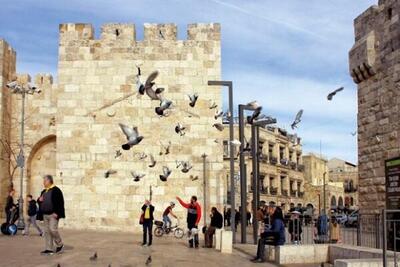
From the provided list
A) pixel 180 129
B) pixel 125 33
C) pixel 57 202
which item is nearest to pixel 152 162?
pixel 180 129

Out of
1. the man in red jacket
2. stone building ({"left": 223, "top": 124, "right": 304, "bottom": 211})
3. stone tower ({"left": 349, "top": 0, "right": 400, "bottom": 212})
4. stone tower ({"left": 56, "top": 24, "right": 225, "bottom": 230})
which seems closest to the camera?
the man in red jacket

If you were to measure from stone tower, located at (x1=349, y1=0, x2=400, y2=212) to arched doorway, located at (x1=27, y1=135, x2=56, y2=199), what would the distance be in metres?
13.6

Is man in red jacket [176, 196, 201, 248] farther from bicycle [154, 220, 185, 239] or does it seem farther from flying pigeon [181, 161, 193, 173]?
flying pigeon [181, 161, 193, 173]

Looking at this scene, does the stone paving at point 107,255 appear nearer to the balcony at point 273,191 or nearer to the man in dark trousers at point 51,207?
the man in dark trousers at point 51,207

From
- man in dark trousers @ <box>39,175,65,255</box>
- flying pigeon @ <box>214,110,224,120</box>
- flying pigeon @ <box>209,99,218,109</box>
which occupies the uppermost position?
flying pigeon @ <box>209,99,218,109</box>

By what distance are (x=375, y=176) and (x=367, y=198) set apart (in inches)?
37.4

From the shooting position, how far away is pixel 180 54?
24203mm

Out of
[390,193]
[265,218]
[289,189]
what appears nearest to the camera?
[390,193]

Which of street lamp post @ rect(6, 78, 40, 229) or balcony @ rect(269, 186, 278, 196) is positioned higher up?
street lamp post @ rect(6, 78, 40, 229)

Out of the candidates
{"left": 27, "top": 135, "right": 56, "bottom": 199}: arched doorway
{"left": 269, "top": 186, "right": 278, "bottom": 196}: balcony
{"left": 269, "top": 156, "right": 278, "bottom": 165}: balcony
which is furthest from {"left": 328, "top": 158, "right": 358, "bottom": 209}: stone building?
{"left": 27, "top": 135, "right": 56, "bottom": 199}: arched doorway

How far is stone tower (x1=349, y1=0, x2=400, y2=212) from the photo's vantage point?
59.6 ft

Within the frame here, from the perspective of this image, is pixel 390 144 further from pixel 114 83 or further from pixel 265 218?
pixel 114 83

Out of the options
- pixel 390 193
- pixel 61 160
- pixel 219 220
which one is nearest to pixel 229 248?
pixel 219 220

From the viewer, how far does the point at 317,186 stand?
75.6 metres
